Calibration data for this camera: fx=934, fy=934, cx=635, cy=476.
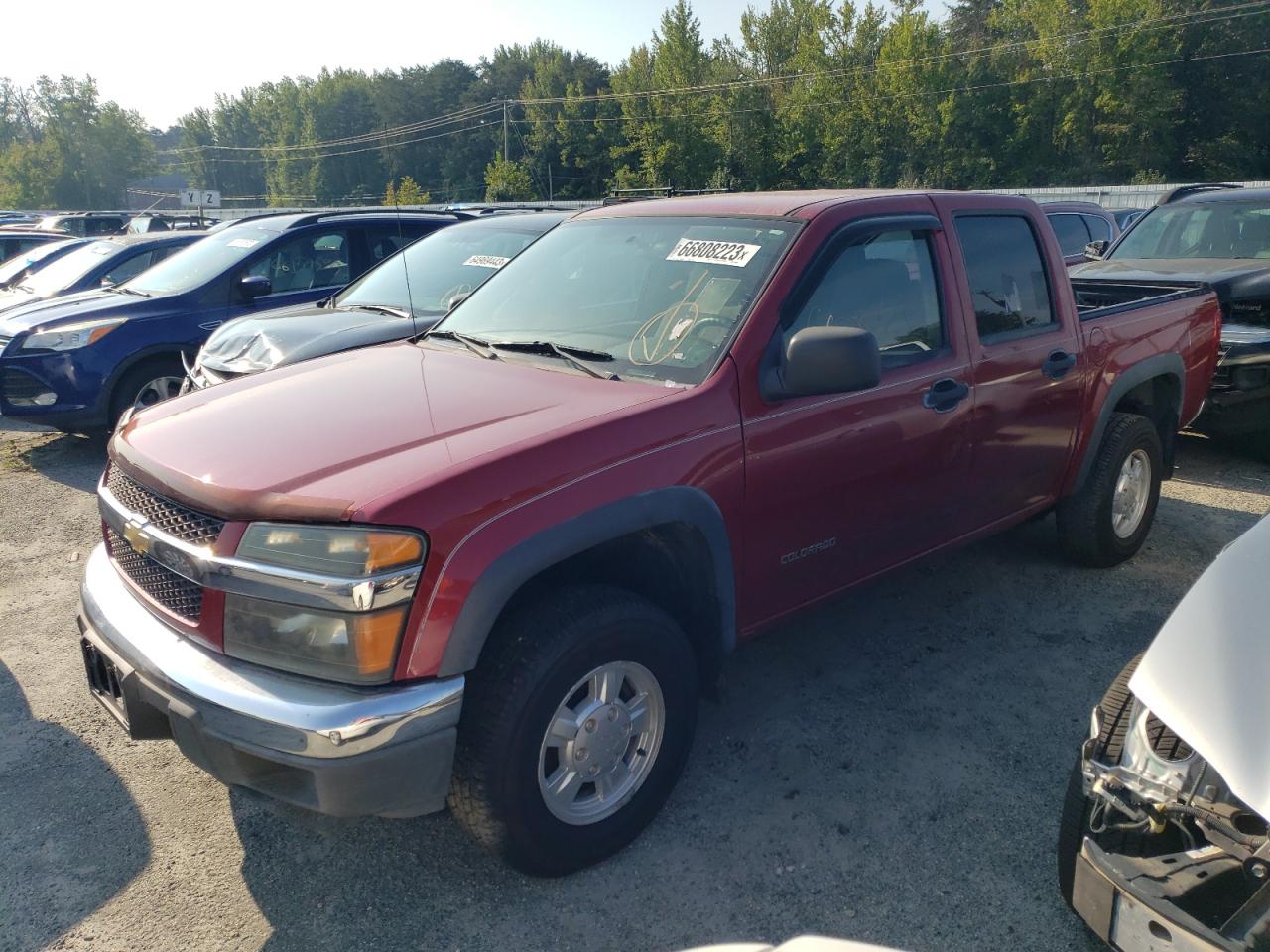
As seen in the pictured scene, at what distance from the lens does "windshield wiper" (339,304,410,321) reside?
6226mm

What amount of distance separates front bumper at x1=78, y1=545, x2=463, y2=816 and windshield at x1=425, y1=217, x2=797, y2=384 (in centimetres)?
130

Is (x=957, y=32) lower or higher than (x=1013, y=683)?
higher

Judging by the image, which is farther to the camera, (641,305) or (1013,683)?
(1013,683)

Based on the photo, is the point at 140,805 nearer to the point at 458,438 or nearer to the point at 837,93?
the point at 458,438

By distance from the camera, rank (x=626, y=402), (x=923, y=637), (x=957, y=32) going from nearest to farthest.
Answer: (x=626, y=402) < (x=923, y=637) < (x=957, y=32)

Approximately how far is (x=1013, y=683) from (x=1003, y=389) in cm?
120

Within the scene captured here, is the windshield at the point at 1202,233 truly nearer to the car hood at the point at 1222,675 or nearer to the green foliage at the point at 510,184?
the car hood at the point at 1222,675

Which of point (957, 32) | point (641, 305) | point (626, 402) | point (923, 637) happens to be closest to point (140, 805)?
point (626, 402)

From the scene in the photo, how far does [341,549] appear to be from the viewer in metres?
2.23

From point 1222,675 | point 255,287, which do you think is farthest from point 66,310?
point 1222,675

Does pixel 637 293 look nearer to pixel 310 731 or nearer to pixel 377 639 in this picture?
pixel 377 639

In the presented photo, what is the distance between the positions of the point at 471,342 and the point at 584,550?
1.29 m

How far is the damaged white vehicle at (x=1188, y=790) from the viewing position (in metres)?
1.74

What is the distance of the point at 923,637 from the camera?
166 inches
